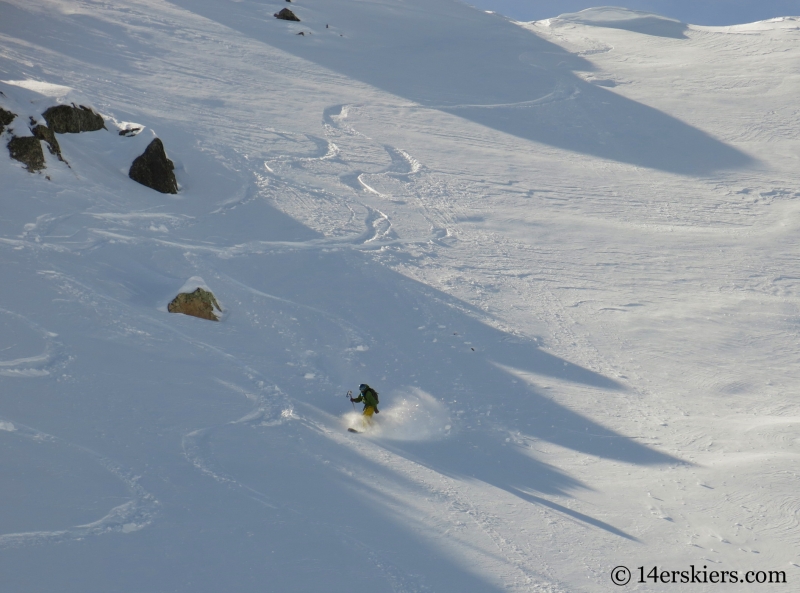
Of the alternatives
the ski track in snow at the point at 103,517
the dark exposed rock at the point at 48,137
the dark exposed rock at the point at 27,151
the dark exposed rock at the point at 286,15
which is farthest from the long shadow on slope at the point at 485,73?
the ski track in snow at the point at 103,517

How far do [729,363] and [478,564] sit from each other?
591 cm

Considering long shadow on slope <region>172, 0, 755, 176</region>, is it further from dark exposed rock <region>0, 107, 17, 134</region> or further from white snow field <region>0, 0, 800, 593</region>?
dark exposed rock <region>0, 107, 17, 134</region>

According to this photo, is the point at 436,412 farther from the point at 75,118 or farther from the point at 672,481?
the point at 75,118

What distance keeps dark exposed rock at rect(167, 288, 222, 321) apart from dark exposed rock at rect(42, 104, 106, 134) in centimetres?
484

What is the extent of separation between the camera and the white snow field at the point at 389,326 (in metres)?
5.68

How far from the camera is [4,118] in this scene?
10102 mm

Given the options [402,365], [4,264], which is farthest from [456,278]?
[4,264]

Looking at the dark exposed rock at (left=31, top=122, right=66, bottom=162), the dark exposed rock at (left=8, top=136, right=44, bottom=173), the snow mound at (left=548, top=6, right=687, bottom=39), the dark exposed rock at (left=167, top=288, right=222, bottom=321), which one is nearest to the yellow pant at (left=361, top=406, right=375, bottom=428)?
the dark exposed rock at (left=167, top=288, right=222, bottom=321)

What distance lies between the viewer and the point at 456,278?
11281mm

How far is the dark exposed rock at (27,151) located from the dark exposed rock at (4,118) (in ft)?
0.72

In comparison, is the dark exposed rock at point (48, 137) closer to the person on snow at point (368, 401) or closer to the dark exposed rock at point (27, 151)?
the dark exposed rock at point (27, 151)

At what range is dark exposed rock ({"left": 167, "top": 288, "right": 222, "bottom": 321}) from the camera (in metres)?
8.69

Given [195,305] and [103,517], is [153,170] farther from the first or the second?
[103,517]

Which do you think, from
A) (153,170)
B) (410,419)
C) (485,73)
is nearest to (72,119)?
(153,170)
